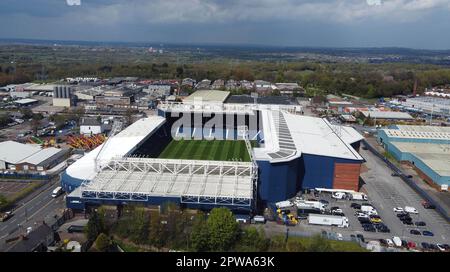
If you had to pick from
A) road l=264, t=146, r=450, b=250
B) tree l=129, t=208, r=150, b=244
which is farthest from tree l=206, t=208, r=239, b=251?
road l=264, t=146, r=450, b=250

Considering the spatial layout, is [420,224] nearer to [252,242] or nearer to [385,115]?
[252,242]

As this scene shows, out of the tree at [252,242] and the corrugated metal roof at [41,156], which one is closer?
the tree at [252,242]

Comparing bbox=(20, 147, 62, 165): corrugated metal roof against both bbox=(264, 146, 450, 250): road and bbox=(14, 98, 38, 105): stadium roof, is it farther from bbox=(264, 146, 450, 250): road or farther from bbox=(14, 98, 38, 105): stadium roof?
bbox=(14, 98, 38, 105): stadium roof

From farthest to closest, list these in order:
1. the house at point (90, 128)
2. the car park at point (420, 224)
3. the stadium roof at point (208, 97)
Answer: the stadium roof at point (208, 97) < the house at point (90, 128) < the car park at point (420, 224)

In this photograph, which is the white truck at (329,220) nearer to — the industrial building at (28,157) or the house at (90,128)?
the industrial building at (28,157)

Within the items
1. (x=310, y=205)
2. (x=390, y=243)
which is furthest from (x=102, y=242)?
(x=390, y=243)

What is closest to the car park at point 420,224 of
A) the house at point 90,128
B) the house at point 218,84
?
the house at point 90,128
